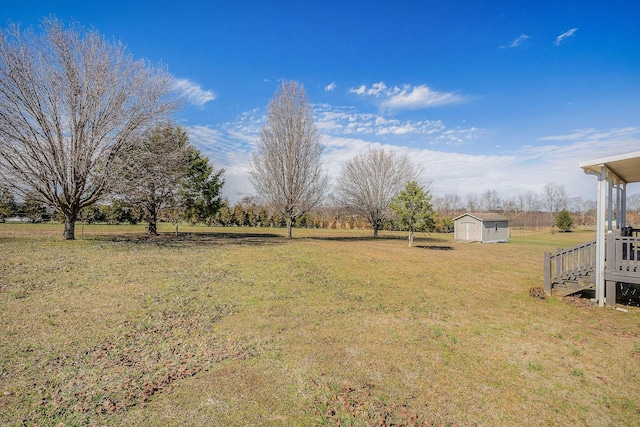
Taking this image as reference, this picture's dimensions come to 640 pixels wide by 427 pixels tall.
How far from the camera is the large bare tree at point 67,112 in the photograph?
1284cm

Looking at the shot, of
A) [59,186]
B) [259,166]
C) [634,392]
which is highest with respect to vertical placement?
[259,166]

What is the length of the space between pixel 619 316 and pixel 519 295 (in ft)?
7.46

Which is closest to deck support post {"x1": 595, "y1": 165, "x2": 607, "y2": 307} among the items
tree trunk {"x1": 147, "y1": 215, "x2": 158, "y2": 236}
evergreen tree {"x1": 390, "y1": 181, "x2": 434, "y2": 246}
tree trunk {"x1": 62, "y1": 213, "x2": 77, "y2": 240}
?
evergreen tree {"x1": 390, "y1": 181, "x2": 434, "y2": 246}

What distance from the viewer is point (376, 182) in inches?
1217

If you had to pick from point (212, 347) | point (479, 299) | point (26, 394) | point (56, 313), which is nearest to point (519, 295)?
point (479, 299)

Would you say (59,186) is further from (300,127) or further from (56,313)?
(300,127)

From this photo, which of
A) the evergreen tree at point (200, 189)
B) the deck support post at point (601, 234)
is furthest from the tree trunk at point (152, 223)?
the deck support post at point (601, 234)

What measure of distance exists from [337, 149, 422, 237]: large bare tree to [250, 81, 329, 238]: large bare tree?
7375mm

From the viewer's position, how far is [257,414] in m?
3.52

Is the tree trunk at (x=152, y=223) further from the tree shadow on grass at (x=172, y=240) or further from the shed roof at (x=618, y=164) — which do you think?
the shed roof at (x=618, y=164)

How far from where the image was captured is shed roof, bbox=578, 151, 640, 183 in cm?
782

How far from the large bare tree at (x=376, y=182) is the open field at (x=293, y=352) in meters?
20.9

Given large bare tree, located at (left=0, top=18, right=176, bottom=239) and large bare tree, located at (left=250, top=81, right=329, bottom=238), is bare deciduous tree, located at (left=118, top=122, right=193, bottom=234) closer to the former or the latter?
large bare tree, located at (left=0, top=18, right=176, bottom=239)

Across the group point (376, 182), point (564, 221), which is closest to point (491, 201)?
point (564, 221)
